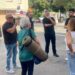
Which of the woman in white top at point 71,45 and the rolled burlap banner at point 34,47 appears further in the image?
the rolled burlap banner at point 34,47

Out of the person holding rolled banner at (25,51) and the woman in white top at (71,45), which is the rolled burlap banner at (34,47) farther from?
the woman in white top at (71,45)

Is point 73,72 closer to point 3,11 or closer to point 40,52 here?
point 40,52

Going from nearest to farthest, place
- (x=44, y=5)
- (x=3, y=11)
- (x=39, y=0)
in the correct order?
(x=3, y=11), (x=44, y=5), (x=39, y=0)

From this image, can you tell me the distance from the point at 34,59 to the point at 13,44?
237 centimetres

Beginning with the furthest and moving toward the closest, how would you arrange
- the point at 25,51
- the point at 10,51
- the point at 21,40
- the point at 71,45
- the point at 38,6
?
the point at 38,6 < the point at 10,51 < the point at 21,40 < the point at 25,51 < the point at 71,45

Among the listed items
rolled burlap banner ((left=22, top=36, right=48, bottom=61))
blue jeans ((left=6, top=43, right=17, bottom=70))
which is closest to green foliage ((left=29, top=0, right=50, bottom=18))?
blue jeans ((left=6, top=43, right=17, bottom=70))

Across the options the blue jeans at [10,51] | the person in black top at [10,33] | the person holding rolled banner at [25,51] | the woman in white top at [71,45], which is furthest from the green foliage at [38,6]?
the woman in white top at [71,45]

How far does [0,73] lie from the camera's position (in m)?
10.4

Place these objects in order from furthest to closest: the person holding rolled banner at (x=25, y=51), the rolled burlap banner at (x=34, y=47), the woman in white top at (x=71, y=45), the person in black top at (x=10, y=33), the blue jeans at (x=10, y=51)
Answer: the blue jeans at (x=10, y=51)
the person in black top at (x=10, y=33)
the person holding rolled banner at (x=25, y=51)
the rolled burlap banner at (x=34, y=47)
the woman in white top at (x=71, y=45)

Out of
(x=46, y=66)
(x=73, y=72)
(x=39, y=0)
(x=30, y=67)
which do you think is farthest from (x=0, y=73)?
(x=39, y=0)

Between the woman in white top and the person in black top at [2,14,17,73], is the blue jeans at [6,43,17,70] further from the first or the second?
the woman in white top

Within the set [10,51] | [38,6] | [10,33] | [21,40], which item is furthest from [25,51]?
[38,6]

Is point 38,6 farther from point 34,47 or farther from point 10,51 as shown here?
point 34,47

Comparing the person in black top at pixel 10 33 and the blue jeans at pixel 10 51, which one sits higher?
the person in black top at pixel 10 33
